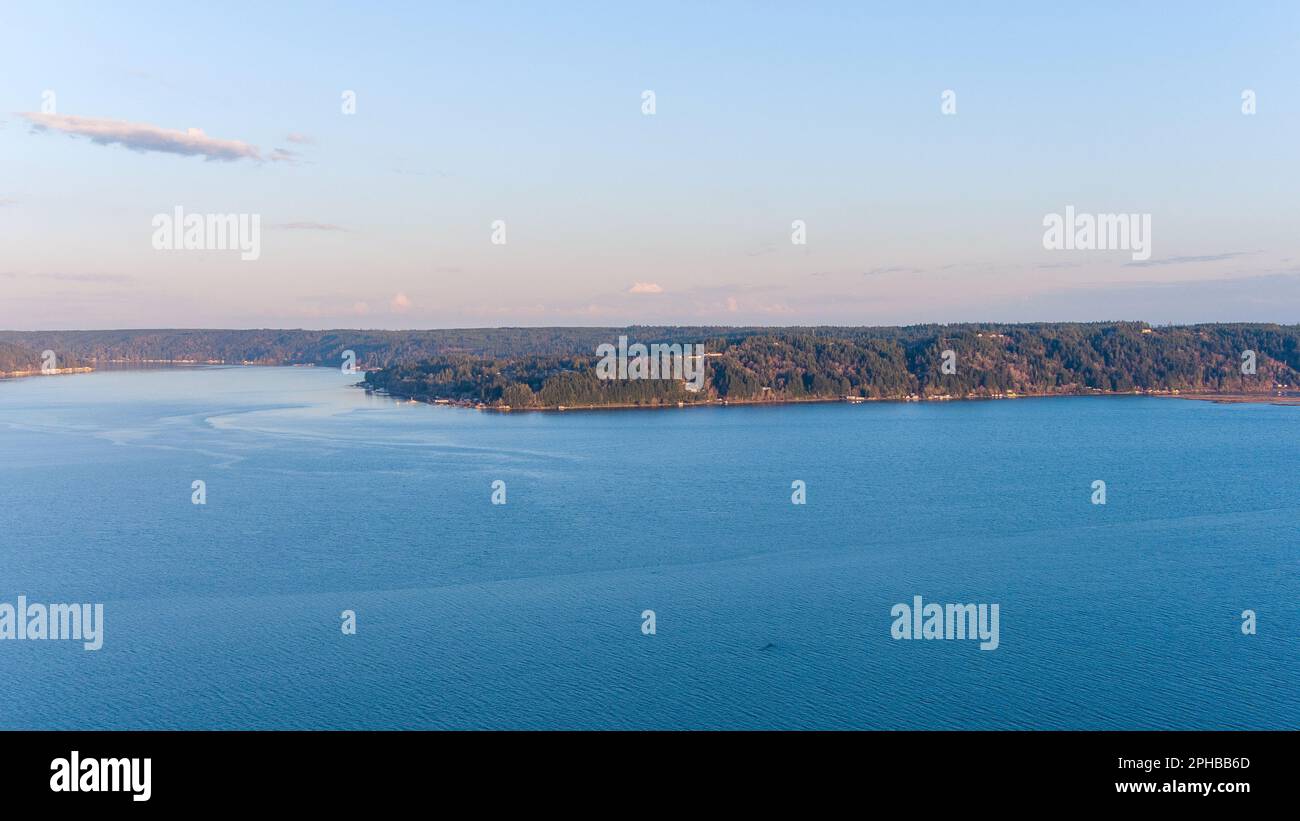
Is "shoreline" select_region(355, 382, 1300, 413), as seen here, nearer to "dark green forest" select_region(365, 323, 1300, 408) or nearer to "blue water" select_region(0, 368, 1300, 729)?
"dark green forest" select_region(365, 323, 1300, 408)

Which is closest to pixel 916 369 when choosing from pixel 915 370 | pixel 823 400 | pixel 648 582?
pixel 915 370

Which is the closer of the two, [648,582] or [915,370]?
[648,582]

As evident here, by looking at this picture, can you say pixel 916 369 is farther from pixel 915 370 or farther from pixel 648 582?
pixel 648 582

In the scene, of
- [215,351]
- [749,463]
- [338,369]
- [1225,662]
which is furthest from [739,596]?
[215,351]

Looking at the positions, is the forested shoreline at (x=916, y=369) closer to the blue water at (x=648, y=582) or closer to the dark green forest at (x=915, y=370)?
the dark green forest at (x=915, y=370)

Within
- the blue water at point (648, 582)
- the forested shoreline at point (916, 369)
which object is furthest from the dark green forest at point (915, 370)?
the blue water at point (648, 582)
